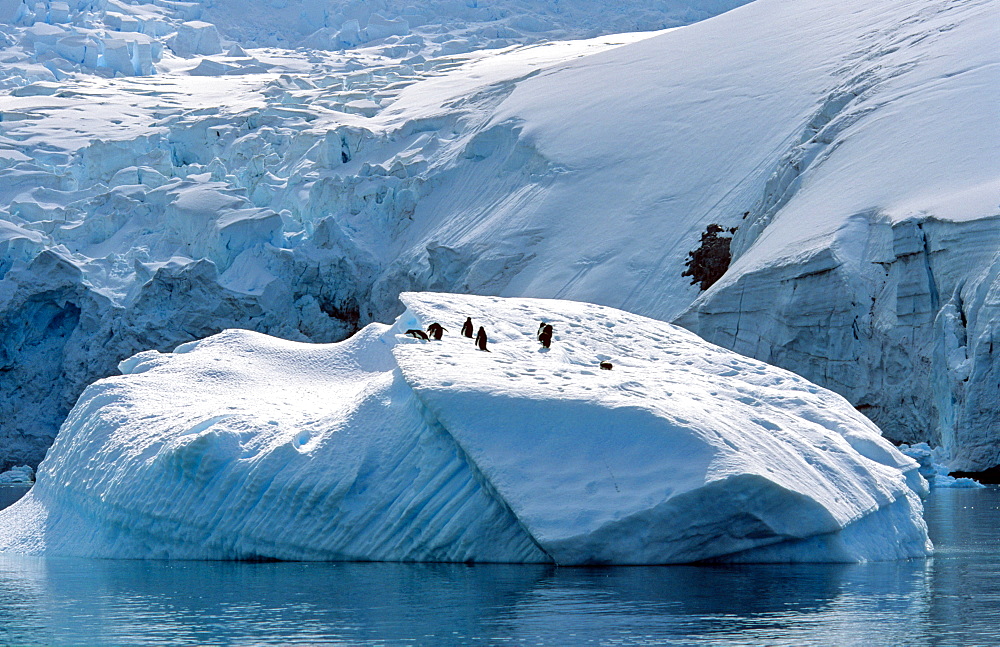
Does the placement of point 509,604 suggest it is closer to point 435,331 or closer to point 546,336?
point 435,331

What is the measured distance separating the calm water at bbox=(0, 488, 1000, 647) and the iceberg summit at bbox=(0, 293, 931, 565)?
0.39 m

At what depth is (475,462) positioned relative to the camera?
36.2ft

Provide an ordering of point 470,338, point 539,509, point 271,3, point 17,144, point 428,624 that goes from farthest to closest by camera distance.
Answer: point 271,3 → point 17,144 → point 470,338 → point 539,509 → point 428,624

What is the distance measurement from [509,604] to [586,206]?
2662cm

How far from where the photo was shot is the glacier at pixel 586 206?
975 inches

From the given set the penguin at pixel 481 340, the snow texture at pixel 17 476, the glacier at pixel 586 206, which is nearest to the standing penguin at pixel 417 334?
the penguin at pixel 481 340

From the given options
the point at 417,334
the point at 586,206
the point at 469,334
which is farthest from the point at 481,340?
the point at 586,206

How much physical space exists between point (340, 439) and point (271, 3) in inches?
2729

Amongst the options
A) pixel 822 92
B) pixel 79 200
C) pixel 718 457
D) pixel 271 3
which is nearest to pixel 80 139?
pixel 79 200

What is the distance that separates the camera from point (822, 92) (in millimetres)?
32750

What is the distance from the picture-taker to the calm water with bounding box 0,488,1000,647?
739 centimetres

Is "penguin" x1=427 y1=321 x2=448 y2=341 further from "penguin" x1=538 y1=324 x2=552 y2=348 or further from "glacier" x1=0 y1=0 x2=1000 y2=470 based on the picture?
"glacier" x1=0 y1=0 x2=1000 y2=470

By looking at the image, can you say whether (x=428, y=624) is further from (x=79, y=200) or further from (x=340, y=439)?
(x=79, y=200)

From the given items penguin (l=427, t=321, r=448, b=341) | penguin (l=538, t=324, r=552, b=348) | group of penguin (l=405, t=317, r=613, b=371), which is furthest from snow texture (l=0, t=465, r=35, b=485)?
penguin (l=538, t=324, r=552, b=348)
